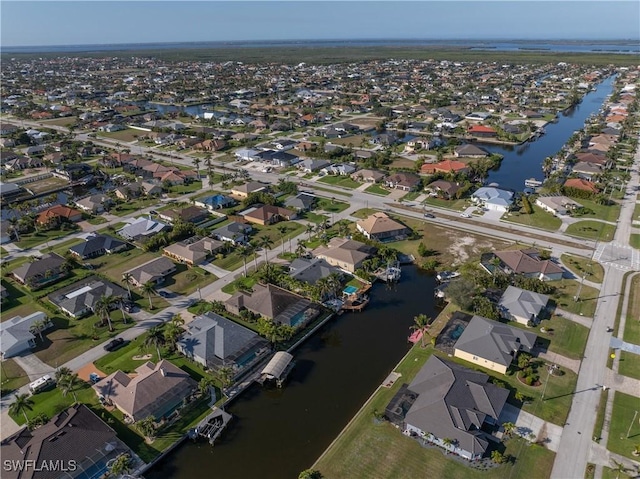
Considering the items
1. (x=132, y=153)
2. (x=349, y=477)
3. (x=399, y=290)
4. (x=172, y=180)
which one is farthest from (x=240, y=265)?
(x=132, y=153)

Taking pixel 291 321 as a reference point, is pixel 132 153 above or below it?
above

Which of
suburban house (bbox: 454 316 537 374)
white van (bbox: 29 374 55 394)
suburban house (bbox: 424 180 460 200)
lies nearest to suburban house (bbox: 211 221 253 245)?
white van (bbox: 29 374 55 394)

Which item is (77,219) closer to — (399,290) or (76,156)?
(76,156)

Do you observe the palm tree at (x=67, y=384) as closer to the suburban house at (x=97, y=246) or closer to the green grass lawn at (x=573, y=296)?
the suburban house at (x=97, y=246)

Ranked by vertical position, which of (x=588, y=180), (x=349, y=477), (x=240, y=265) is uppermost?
(x=588, y=180)

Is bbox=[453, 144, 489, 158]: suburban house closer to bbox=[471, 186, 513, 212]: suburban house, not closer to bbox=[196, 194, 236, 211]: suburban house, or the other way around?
bbox=[471, 186, 513, 212]: suburban house

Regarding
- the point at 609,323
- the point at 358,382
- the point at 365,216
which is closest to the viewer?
the point at 358,382

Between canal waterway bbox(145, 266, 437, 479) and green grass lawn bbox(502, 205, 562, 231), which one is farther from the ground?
green grass lawn bbox(502, 205, 562, 231)
